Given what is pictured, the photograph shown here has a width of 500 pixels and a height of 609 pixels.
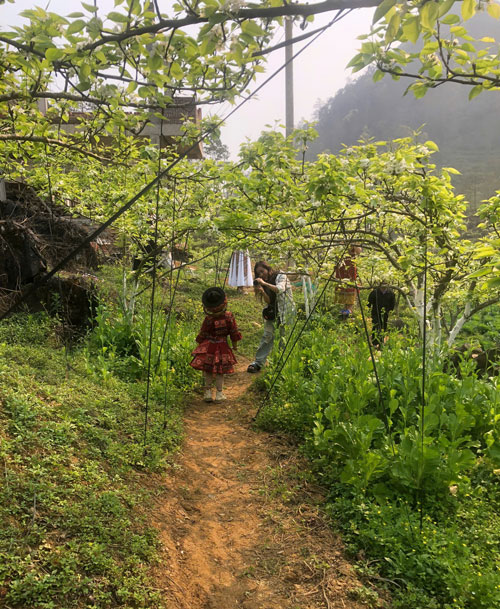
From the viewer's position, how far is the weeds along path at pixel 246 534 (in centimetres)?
217

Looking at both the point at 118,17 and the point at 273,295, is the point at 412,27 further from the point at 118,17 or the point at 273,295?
the point at 273,295

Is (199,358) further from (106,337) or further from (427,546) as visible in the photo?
(427,546)

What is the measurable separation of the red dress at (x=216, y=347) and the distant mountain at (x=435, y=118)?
45.3 m

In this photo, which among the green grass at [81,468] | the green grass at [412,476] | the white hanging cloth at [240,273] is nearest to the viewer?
the green grass at [81,468]

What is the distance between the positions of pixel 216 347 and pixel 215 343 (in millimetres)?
59

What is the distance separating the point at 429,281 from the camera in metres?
5.25

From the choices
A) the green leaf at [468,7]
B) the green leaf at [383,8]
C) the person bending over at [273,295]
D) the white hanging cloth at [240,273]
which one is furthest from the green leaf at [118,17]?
the white hanging cloth at [240,273]

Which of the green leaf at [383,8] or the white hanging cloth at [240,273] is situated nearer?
the green leaf at [383,8]

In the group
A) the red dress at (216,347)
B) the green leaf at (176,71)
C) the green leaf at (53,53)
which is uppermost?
the green leaf at (176,71)

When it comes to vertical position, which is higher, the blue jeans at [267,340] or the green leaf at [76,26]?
the green leaf at [76,26]

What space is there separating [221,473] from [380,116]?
6056cm

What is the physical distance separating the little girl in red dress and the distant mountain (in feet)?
149

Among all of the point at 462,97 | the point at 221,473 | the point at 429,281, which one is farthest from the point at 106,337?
the point at 462,97

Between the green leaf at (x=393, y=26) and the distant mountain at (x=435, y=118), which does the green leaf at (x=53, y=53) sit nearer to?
the green leaf at (x=393, y=26)
